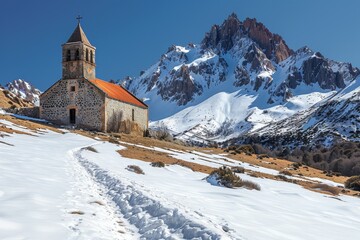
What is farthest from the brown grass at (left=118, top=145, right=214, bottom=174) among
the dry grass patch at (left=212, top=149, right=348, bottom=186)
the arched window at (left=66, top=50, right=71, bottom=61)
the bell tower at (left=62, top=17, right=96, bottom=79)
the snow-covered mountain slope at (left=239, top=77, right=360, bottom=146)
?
the snow-covered mountain slope at (left=239, top=77, right=360, bottom=146)

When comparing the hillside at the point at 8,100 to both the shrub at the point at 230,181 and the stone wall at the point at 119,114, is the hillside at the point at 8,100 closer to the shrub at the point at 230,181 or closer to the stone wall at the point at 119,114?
the stone wall at the point at 119,114

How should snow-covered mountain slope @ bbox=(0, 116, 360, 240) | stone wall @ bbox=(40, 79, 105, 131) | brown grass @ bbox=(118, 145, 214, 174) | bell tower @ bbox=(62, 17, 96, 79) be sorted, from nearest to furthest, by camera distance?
1. snow-covered mountain slope @ bbox=(0, 116, 360, 240)
2. brown grass @ bbox=(118, 145, 214, 174)
3. stone wall @ bbox=(40, 79, 105, 131)
4. bell tower @ bbox=(62, 17, 96, 79)

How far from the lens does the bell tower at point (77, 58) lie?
177 ft

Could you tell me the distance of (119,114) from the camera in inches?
2160

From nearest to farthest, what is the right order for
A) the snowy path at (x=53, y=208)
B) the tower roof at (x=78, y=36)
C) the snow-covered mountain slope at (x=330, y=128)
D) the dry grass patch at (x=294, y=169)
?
the snowy path at (x=53, y=208), the dry grass patch at (x=294, y=169), the tower roof at (x=78, y=36), the snow-covered mountain slope at (x=330, y=128)

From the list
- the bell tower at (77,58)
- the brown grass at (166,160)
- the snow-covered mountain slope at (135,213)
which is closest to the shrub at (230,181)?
the snow-covered mountain slope at (135,213)

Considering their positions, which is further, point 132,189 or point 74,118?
point 74,118

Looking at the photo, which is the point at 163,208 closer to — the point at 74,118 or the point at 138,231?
the point at 138,231

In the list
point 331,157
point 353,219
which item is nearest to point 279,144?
point 331,157

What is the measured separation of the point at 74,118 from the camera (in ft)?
178

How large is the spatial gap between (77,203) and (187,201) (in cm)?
315

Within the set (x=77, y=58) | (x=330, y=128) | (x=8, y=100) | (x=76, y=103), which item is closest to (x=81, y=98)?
(x=76, y=103)

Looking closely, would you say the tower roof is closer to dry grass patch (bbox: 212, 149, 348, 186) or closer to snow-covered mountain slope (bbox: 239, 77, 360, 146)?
dry grass patch (bbox: 212, 149, 348, 186)

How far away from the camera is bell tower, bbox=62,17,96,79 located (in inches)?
2126
